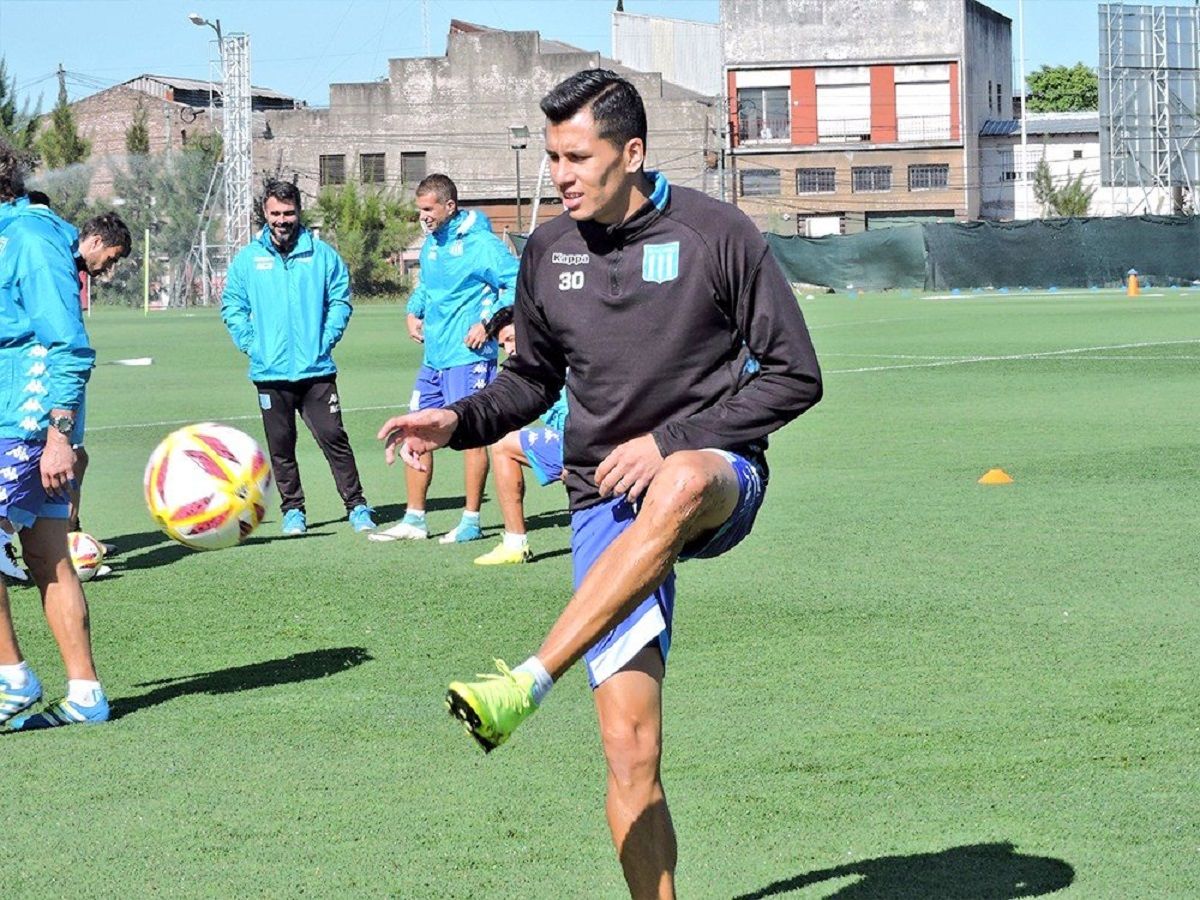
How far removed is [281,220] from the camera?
494 inches

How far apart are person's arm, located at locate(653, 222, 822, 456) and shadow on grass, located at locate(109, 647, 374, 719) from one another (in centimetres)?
370

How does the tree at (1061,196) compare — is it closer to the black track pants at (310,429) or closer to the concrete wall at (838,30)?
Answer: the concrete wall at (838,30)

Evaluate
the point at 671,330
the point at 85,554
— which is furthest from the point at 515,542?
the point at 671,330

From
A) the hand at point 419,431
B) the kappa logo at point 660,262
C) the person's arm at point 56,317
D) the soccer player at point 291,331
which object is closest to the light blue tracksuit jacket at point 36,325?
the person's arm at point 56,317

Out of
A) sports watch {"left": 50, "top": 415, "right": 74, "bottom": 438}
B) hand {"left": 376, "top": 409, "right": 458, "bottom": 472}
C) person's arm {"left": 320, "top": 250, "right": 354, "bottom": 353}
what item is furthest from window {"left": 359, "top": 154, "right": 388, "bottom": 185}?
hand {"left": 376, "top": 409, "right": 458, "bottom": 472}

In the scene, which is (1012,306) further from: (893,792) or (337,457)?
(893,792)

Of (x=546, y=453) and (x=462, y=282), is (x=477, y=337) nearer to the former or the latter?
(x=462, y=282)

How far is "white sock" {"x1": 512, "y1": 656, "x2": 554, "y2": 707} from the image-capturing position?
12.7ft

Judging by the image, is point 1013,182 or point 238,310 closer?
point 238,310

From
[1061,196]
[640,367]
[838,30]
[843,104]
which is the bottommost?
[640,367]

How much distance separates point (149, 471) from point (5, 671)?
6.04ft

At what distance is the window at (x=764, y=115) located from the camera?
83812mm

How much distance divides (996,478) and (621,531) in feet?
29.5

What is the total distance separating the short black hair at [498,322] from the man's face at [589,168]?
622 centimetres
